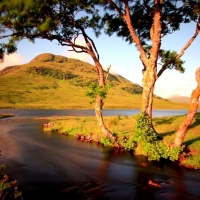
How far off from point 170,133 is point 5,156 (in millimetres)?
15985

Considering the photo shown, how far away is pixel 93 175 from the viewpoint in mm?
14969

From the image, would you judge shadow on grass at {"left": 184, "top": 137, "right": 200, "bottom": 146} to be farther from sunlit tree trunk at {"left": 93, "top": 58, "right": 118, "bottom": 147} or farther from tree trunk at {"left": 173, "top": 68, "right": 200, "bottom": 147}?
sunlit tree trunk at {"left": 93, "top": 58, "right": 118, "bottom": 147}

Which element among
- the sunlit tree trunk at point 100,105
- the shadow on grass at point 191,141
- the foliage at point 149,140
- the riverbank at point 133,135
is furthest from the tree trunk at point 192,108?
the sunlit tree trunk at point 100,105

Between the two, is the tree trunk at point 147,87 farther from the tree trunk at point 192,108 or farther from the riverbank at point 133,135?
the tree trunk at point 192,108

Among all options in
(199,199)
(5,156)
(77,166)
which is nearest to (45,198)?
(77,166)

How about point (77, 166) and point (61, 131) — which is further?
point (61, 131)

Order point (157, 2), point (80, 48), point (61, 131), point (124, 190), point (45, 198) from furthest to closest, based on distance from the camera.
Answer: point (61, 131) → point (80, 48) → point (157, 2) → point (124, 190) → point (45, 198)

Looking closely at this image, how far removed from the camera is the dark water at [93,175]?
11.7 m

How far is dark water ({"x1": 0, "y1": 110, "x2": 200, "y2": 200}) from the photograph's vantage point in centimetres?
1168

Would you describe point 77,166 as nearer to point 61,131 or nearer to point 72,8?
point 72,8

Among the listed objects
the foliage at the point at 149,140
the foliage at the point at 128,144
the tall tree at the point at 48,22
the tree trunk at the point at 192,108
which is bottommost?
→ the foliage at the point at 128,144

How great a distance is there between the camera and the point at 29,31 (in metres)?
19.2

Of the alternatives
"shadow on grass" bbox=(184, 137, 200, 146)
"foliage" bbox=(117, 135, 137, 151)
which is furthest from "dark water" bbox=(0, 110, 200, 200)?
"shadow on grass" bbox=(184, 137, 200, 146)

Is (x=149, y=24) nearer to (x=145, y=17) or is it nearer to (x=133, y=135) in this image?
(x=145, y=17)
